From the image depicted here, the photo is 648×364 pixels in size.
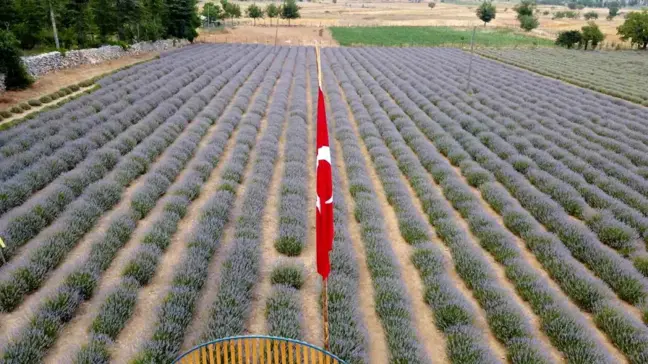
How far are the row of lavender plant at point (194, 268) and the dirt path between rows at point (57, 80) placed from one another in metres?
12.1

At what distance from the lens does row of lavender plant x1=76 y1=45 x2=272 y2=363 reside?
4965 mm

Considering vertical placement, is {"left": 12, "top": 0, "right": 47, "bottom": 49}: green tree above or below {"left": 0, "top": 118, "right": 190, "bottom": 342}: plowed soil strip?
above

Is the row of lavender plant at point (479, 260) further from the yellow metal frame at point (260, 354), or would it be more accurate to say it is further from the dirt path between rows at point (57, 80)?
the dirt path between rows at point (57, 80)

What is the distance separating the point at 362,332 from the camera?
520 centimetres

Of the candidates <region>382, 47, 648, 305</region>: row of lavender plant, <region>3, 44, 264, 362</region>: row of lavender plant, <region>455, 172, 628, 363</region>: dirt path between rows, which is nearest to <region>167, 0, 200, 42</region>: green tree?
<region>3, 44, 264, 362</region>: row of lavender plant

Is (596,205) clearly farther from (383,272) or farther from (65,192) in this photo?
(65,192)

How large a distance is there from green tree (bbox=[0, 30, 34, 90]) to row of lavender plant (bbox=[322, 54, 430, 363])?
16.4 m

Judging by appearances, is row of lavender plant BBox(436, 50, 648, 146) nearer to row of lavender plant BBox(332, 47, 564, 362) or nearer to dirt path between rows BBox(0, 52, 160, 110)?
row of lavender plant BBox(332, 47, 564, 362)

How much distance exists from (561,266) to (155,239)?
21.2ft

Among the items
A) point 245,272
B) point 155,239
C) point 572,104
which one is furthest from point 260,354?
point 572,104

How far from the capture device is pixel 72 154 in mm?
10461

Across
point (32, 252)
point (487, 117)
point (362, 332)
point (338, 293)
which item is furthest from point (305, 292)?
point (487, 117)

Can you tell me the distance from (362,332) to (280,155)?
25.8ft

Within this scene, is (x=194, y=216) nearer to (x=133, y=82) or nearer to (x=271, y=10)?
(x=133, y=82)
